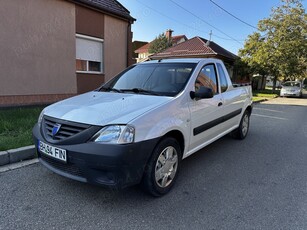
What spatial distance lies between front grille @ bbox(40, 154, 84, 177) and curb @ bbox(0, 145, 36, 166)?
1.24 metres

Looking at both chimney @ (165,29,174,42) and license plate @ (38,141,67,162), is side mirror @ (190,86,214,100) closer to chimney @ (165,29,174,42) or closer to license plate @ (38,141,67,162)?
license plate @ (38,141,67,162)

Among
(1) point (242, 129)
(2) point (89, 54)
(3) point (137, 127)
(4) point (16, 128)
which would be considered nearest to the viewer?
(3) point (137, 127)

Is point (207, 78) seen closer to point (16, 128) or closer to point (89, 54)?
point (16, 128)

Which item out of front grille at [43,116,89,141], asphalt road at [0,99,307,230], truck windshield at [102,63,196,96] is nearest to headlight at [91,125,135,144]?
front grille at [43,116,89,141]

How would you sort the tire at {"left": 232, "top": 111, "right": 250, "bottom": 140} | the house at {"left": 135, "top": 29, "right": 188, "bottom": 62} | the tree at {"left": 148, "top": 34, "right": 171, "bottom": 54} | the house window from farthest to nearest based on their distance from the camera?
1. the house at {"left": 135, "top": 29, "right": 188, "bottom": 62}
2. the tree at {"left": 148, "top": 34, "right": 171, "bottom": 54}
3. the house window
4. the tire at {"left": 232, "top": 111, "right": 250, "bottom": 140}

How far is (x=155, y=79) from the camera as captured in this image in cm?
377

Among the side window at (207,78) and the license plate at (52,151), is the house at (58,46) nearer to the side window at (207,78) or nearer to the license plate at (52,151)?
the license plate at (52,151)

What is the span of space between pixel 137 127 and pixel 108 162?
46 centimetres

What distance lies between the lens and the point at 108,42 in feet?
34.6

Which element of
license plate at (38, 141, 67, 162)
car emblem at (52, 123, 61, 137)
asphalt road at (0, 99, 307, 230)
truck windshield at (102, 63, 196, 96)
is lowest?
asphalt road at (0, 99, 307, 230)

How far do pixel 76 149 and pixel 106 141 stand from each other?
0.34 m

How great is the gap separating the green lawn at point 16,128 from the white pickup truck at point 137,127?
50.7 inches

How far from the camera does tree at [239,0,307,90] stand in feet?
72.9

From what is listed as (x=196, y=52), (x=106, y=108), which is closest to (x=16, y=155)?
(x=106, y=108)
